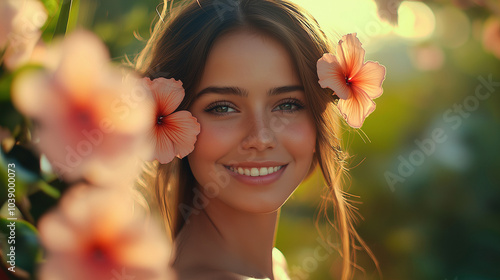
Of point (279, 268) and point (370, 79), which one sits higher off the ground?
point (370, 79)

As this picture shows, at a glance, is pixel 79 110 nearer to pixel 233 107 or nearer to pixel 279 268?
pixel 233 107

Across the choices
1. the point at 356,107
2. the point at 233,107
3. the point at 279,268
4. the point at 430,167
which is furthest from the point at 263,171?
the point at 430,167

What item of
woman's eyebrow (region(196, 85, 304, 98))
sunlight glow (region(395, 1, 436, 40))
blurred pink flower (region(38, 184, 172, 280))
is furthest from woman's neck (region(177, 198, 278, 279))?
sunlight glow (region(395, 1, 436, 40))

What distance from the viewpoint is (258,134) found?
894 mm

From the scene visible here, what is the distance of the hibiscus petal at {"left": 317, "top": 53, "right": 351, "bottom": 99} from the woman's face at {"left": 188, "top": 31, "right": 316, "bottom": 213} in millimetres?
48

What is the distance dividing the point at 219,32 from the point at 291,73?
155 millimetres

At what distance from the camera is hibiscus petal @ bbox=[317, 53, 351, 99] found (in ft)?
3.16

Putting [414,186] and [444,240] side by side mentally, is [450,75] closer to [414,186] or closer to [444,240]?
[414,186]

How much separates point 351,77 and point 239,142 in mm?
269

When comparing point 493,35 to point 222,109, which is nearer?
point 222,109

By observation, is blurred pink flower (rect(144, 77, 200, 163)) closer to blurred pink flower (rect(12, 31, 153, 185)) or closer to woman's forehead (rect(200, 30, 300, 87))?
woman's forehead (rect(200, 30, 300, 87))

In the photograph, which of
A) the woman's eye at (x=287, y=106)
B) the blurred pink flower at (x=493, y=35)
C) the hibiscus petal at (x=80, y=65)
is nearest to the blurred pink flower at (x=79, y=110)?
the hibiscus petal at (x=80, y=65)

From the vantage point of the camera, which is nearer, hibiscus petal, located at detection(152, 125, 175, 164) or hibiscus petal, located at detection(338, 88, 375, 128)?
hibiscus petal, located at detection(152, 125, 175, 164)

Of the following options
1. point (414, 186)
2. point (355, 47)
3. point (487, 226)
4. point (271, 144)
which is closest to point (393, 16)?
point (355, 47)
